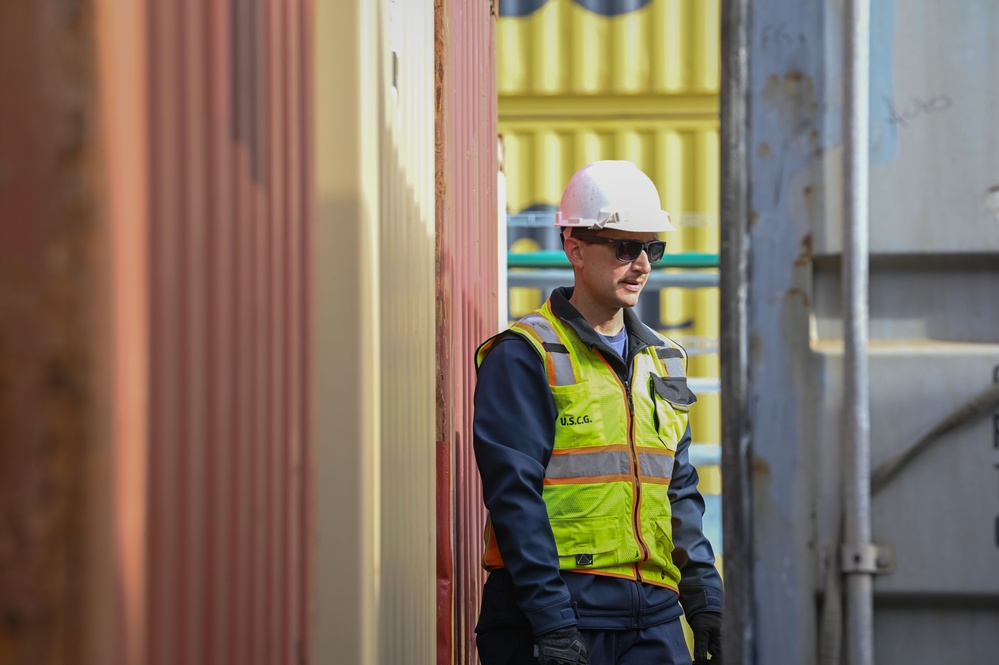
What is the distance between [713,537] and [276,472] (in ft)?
12.9

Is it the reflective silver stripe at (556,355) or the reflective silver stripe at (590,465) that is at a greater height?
the reflective silver stripe at (556,355)

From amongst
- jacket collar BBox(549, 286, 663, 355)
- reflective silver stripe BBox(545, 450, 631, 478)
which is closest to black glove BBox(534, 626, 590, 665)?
reflective silver stripe BBox(545, 450, 631, 478)

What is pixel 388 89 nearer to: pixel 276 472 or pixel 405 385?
pixel 405 385

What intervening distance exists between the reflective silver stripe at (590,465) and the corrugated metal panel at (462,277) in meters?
0.72

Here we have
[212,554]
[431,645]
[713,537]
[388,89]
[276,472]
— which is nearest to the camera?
[212,554]

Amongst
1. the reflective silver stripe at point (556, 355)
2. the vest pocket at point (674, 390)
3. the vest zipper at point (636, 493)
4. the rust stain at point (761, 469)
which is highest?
the reflective silver stripe at point (556, 355)

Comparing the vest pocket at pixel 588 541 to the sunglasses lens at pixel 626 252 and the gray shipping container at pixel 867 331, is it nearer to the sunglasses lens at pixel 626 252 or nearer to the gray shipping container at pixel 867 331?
the sunglasses lens at pixel 626 252

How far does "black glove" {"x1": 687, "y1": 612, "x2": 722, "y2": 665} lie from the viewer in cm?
371

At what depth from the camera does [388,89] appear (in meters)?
2.96

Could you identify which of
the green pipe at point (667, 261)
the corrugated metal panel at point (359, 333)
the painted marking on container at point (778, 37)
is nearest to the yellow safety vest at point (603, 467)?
the corrugated metal panel at point (359, 333)

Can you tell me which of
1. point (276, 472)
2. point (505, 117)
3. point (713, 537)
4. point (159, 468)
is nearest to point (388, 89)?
point (276, 472)

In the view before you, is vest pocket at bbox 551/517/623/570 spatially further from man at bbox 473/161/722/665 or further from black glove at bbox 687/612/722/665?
black glove at bbox 687/612/722/665

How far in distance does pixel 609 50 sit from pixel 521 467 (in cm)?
606

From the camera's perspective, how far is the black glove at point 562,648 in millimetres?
3193
